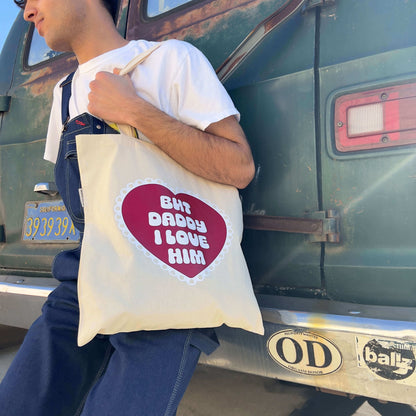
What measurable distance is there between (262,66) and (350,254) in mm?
743

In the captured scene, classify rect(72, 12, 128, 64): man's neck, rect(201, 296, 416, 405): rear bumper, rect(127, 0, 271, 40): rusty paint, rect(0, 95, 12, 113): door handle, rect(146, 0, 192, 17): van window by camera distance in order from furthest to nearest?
rect(0, 95, 12, 113): door handle, rect(146, 0, 192, 17): van window, rect(127, 0, 271, 40): rusty paint, rect(72, 12, 128, 64): man's neck, rect(201, 296, 416, 405): rear bumper

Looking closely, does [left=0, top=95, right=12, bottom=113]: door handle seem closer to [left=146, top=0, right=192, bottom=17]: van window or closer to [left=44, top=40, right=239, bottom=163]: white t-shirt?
[left=146, top=0, right=192, bottom=17]: van window

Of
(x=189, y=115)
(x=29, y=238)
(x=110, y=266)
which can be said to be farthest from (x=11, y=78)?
(x=110, y=266)

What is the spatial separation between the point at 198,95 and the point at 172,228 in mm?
411

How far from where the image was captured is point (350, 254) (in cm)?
138

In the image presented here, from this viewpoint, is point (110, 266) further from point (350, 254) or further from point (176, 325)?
point (350, 254)

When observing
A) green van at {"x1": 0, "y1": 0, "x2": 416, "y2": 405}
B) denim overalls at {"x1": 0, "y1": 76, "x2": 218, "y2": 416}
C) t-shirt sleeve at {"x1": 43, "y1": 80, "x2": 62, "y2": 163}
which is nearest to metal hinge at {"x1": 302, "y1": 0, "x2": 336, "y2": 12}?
green van at {"x1": 0, "y1": 0, "x2": 416, "y2": 405}

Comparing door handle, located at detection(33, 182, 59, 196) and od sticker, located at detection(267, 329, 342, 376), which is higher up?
door handle, located at detection(33, 182, 59, 196)

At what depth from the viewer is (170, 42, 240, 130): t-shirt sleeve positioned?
49.6 inches

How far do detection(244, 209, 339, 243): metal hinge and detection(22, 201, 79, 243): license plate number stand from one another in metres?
1.01

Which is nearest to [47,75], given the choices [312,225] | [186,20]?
[186,20]

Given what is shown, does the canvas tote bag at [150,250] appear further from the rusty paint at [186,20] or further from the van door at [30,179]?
the van door at [30,179]

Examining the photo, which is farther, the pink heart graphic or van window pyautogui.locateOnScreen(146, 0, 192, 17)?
van window pyautogui.locateOnScreen(146, 0, 192, 17)

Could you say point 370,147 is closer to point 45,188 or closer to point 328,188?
point 328,188
